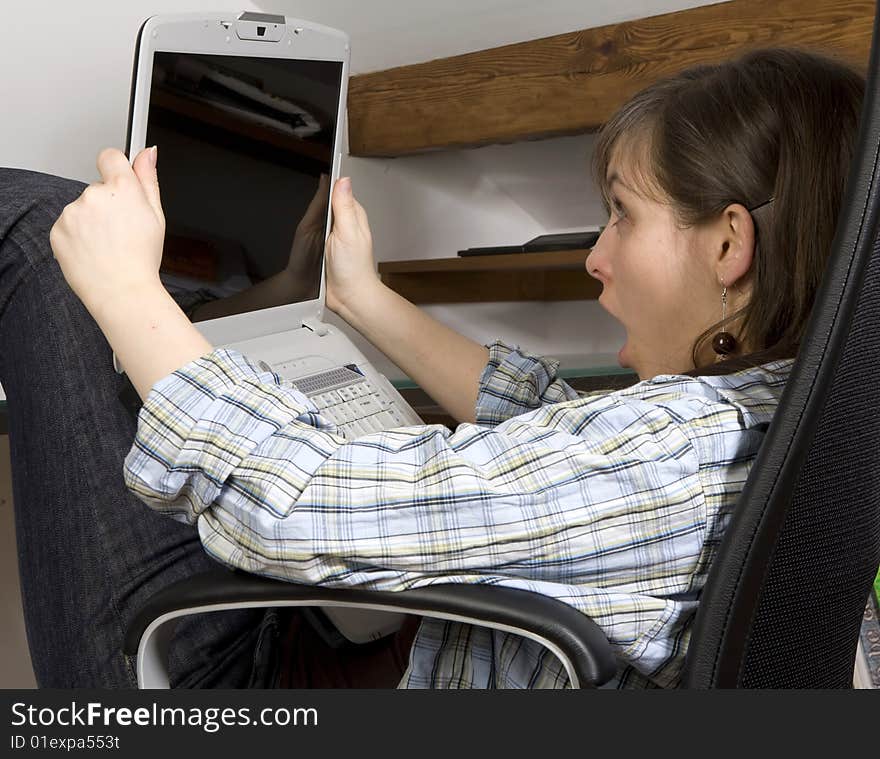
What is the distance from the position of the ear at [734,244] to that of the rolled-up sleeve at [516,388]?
1.19 ft

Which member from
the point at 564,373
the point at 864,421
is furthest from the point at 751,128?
the point at 564,373

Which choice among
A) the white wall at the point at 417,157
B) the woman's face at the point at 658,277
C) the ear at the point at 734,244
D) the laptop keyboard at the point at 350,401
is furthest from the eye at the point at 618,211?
the white wall at the point at 417,157

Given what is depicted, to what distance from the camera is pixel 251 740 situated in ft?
2.25

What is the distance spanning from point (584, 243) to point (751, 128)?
1.43 metres

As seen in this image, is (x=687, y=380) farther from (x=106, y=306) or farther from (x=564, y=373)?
(x=564, y=373)

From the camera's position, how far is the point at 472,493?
78cm

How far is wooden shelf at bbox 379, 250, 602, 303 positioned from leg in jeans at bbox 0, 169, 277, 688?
5.24 feet

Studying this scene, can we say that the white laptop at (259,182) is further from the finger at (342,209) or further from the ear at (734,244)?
the ear at (734,244)

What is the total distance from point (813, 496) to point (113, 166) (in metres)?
0.68

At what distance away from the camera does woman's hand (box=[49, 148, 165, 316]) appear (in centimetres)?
88

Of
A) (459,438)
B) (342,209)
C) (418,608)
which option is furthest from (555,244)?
(418,608)

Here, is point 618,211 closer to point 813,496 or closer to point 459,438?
point 459,438

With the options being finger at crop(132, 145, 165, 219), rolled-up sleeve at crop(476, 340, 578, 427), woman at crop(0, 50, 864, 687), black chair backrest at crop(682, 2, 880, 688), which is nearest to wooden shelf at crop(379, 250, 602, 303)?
rolled-up sleeve at crop(476, 340, 578, 427)

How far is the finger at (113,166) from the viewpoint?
37.4 inches
